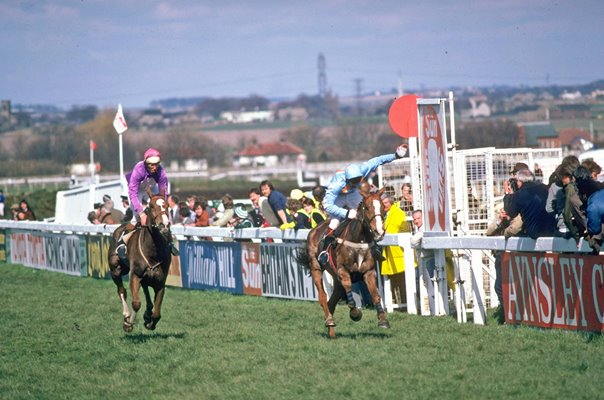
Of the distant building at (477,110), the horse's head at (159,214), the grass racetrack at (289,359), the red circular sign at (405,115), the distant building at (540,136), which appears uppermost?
the distant building at (477,110)

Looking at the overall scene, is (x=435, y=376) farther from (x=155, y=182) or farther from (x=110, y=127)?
→ (x=110, y=127)

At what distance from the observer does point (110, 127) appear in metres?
95.9

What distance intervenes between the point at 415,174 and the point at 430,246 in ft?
5.72

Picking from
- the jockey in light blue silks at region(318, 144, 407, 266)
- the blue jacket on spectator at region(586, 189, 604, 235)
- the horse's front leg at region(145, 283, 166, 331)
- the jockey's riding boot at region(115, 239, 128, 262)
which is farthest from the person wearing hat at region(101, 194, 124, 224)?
the blue jacket on spectator at region(586, 189, 604, 235)

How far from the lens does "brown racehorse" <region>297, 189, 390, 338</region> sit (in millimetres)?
11109

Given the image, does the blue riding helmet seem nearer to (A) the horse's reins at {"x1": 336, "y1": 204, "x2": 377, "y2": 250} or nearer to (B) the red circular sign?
(A) the horse's reins at {"x1": 336, "y1": 204, "x2": 377, "y2": 250}

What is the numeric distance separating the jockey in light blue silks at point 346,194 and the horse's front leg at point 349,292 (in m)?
0.33

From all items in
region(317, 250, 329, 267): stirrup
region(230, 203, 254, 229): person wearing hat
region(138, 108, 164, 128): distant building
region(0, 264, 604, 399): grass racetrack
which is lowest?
region(0, 264, 604, 399): grass racetrack

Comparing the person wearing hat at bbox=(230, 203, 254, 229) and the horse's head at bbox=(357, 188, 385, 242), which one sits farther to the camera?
the person wearing hat at bbox=(230, 203, 254, 229)

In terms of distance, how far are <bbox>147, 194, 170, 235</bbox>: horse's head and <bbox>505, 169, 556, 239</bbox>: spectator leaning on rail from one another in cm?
361

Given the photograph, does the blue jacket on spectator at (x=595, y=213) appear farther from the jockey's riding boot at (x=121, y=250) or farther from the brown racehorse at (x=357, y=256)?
the jockey's riding boot at (x=121, y=250)

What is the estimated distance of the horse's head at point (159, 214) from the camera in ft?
38.1

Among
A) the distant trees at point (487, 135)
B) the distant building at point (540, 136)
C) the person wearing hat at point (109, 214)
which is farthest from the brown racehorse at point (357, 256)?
the distant trees at point (487, 135)

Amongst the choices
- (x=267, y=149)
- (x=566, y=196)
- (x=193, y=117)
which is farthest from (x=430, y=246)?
(x=193, y=117)
